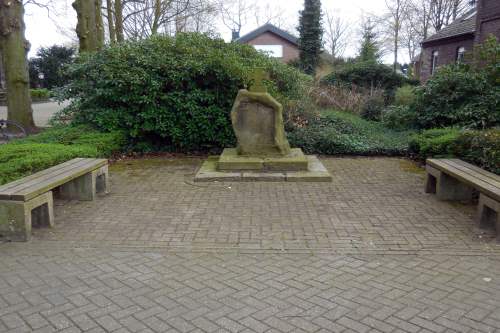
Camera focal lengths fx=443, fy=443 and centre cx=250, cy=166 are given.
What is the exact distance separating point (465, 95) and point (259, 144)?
19.0ft

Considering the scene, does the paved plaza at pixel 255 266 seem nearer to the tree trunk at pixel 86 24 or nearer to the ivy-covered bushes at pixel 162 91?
the ivy-covered bushes at pixel 162 91

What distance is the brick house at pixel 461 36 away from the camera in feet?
64.8

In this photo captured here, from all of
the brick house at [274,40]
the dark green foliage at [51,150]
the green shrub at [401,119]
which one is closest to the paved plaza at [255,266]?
the dark green foliage at [51,150]

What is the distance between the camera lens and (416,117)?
11922 mm

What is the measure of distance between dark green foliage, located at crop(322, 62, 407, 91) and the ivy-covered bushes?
10850 mm

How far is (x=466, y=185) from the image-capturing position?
6188mm

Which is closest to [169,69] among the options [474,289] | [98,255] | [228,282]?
[98,255]

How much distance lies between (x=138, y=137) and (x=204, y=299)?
297 inches

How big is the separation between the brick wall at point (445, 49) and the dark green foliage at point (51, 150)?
71.6ft

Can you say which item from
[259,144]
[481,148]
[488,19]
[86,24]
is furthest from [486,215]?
[488,19]

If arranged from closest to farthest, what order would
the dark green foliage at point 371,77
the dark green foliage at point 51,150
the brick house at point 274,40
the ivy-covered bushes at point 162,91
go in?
the dark green foliage at point 51,150 < the ivy-covered bushes at point 162,91 < the dark green foliage at point 371,77 < the brick house at point 274,40

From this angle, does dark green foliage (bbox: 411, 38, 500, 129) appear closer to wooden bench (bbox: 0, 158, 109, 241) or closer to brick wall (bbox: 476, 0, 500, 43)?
wooden bench (bbox: 0, 158, 109, 241)

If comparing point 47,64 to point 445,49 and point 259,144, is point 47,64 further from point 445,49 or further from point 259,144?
point 259,144

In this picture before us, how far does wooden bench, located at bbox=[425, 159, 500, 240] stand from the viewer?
16.4 ft
